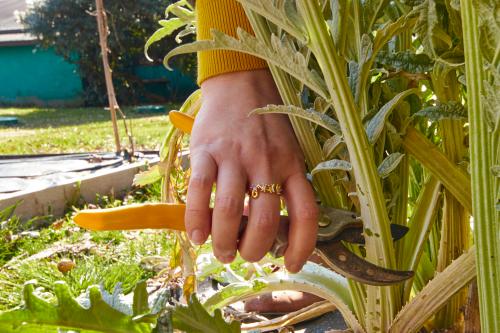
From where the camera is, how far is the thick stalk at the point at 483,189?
621 millimetres

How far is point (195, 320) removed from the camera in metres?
0.82

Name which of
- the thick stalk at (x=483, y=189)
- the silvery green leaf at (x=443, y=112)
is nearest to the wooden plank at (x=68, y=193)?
the silvery green leaf at (x=443, y=112)

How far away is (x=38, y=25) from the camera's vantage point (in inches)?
651

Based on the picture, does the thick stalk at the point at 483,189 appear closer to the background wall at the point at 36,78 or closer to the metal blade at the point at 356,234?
the metal blade at the point at 356,234

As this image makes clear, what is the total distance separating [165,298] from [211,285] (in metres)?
1.20

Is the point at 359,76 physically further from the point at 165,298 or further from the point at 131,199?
the point at 131,199

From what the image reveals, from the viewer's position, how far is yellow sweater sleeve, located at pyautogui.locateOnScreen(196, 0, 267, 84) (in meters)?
0.93

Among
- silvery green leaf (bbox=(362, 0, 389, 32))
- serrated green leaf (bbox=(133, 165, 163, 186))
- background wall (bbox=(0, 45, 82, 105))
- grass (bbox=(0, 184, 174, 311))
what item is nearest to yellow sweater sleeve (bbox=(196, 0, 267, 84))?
silvery green leaf (bbox=(362, 0, 389, 32))

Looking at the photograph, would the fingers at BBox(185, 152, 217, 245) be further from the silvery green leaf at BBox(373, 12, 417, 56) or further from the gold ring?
the silvery green leaf at BBox(373, 12, 417, 56)

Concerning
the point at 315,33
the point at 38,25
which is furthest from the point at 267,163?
the point at 38,25

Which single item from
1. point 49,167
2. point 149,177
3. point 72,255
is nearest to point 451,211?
point 149,177

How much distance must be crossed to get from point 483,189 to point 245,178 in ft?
0.96

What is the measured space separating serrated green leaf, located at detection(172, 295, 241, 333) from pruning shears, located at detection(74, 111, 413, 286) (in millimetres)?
108

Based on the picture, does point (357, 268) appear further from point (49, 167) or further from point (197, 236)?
point (49, 167)
